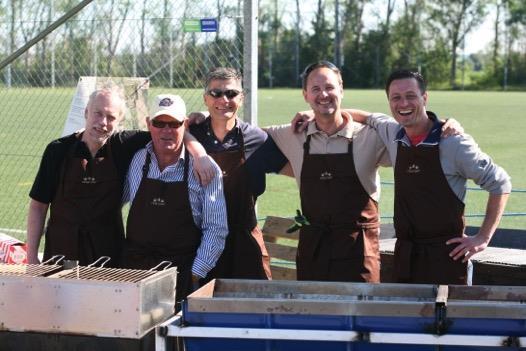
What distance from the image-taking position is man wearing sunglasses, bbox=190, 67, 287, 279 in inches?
179

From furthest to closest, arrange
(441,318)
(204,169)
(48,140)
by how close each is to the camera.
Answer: (48,140) < (204,169) < (441,318)

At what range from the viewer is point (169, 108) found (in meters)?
4.22

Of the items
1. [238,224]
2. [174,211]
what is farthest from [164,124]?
[238,224]

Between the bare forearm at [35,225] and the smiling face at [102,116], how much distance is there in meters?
0.44

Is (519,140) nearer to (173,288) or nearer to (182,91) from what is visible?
(182,91)

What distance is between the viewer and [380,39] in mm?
62906

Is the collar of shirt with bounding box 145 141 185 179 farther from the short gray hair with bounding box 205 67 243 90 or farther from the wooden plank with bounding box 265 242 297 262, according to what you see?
the wooden plank with bounding box 265 242 297 262

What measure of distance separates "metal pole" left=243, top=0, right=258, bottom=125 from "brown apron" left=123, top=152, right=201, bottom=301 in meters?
1.55

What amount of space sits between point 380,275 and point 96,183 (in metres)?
1.77

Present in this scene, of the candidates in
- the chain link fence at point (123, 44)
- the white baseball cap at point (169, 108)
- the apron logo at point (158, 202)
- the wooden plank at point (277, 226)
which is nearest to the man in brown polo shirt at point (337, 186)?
the white baseball cap at point (169, 108)

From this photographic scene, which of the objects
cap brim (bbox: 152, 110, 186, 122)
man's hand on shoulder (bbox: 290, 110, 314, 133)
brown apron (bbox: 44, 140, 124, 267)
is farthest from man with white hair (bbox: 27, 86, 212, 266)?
man's hand on shoulder (bbox: 290, 110, 314, 133)

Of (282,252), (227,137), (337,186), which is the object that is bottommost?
(282,252)

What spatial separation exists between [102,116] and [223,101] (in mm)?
624

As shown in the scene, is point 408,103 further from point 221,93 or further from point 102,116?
point 102,116
